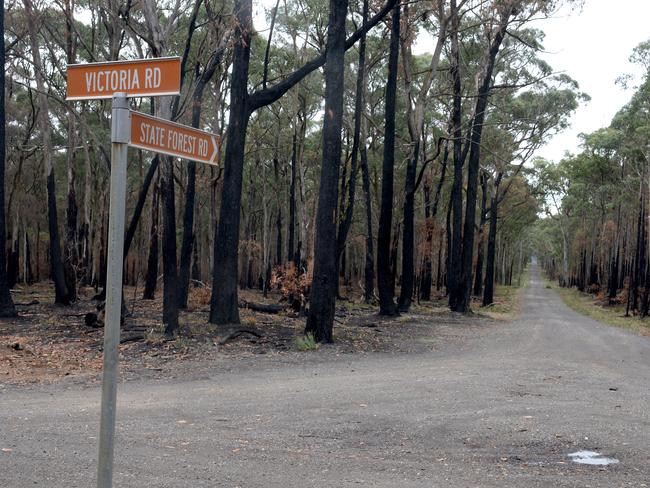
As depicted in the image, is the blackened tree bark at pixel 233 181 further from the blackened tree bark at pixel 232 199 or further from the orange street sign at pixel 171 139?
the orange street sign at pixel 171 139

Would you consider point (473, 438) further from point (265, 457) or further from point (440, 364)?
point (440, 364)

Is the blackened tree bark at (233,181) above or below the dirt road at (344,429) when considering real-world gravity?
above

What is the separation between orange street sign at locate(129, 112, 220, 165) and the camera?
11.7ft

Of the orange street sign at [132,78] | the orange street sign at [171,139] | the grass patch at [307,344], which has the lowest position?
the grass patch at [307,344]

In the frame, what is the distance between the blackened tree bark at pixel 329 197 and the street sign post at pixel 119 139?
36.2 ft

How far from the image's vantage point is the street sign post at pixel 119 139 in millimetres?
3326

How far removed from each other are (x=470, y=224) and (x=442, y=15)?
28.4 feet

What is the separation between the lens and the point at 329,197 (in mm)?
15148

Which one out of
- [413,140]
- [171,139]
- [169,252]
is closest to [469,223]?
[413,140]

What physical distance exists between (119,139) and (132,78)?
395mm

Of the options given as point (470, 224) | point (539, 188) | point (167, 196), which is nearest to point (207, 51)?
point (167, 196)

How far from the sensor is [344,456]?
6.14 meters

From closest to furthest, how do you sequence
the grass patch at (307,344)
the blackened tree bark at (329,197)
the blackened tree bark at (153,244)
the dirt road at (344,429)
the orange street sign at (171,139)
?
the orange street sign at (171,139) < the dirt road at (344,429) < the grass patch at (307,344) < the blackened tree bark at (329,197) < the blackened tree bark at (153,244)

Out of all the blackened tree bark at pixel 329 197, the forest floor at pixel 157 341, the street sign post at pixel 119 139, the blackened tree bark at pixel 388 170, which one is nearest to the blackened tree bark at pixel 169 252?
the forest floor at pixel 157 341
